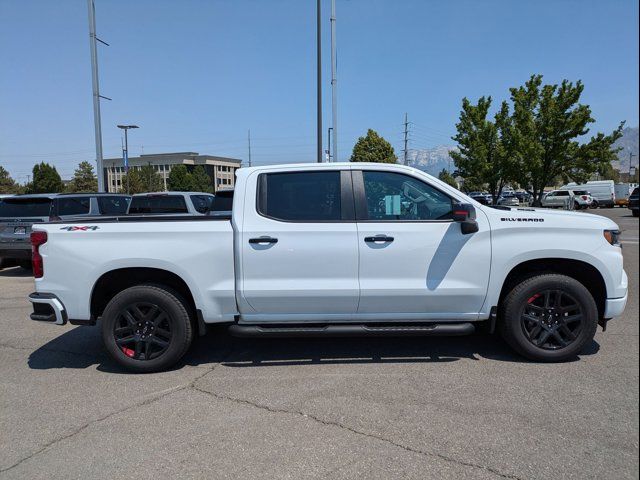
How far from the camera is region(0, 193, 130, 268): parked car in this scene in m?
10.0

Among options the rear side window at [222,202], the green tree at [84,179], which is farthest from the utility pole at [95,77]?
the green tree at [84,179]

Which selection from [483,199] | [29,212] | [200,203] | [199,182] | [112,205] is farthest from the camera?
[199,182]

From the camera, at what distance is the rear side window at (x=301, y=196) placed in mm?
4387

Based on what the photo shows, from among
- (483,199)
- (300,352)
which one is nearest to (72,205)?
(300,352)

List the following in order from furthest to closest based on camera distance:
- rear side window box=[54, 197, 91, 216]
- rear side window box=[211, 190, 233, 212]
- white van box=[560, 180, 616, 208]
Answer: white van box=[560, 180, 616, 208] < rear side window box=[54, 197, 91, 216] < rear side window box=[211, 190, 233, 212]

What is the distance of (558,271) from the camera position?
4.50 m

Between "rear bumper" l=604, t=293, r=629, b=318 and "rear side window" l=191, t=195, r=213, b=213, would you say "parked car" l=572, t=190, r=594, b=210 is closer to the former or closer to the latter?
"rear side window" l=191, t=195, r=213, b=213

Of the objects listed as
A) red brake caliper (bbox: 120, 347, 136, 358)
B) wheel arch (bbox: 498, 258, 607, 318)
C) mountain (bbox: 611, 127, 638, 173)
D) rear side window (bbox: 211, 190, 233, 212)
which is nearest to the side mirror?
wheel arch (bbox: 498, 258, 607, 318)

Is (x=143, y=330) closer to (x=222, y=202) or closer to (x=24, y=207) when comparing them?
(x=222, y=202)

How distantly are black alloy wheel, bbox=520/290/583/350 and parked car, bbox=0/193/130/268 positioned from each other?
8.85 meters

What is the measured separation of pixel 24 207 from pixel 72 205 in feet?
3.43

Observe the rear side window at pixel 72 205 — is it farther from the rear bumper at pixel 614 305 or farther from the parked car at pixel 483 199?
the rear bumper at pixel 614 305

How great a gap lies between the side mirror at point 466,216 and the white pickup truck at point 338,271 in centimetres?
3

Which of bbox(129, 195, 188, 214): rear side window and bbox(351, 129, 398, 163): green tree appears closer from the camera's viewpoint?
bbox(129, 195, 188, 214): rear side window
